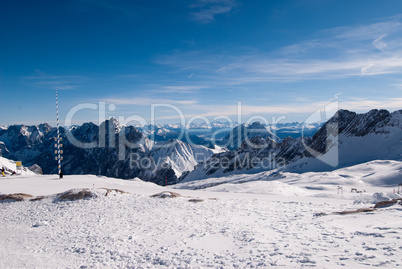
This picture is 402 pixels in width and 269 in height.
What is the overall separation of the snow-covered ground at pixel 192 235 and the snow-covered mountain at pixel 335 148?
91.8 m

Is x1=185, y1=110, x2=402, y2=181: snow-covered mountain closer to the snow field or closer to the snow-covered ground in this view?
the snow-covered ground

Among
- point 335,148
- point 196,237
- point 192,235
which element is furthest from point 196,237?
point 335,148

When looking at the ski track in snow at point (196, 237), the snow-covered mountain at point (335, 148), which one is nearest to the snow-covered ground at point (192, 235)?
the ski track in snow at point (196, 237)

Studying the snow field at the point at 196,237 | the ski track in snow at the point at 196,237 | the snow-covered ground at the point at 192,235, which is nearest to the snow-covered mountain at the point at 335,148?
the snow-covered ground at the point at 192,235

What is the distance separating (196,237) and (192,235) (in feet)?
1.37

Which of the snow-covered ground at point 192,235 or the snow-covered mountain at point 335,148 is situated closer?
the snow-covered ground at point 192,235

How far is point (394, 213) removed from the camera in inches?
568

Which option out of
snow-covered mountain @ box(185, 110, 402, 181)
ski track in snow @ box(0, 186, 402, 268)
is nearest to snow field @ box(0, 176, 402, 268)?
ski track in snow @ box(0, 186, 402, 268)

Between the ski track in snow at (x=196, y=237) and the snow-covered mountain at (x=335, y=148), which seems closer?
the ski track in snow at (x=196, y=237)

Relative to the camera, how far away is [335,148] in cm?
11231

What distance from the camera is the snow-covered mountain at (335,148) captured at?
98.7 metres

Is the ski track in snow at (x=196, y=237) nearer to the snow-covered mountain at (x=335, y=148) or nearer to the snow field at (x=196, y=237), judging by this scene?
the snow field at (x=196, y=237)

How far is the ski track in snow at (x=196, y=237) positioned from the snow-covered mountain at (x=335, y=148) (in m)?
92.3

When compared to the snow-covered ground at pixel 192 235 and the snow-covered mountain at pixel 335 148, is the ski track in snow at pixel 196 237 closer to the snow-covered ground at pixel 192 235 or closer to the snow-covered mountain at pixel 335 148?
the snow-covered ground at pixel 192 235
